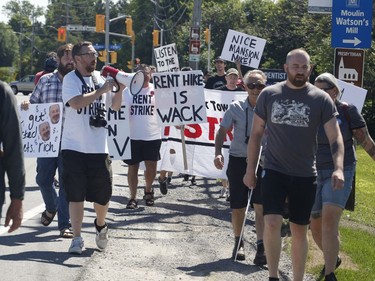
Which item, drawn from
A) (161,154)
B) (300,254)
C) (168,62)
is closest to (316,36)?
(168,62)

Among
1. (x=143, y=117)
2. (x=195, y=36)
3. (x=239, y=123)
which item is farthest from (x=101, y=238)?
(x=195, y=36)

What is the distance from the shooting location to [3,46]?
120938 mm

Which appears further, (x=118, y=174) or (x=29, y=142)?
(x=118, y=174)

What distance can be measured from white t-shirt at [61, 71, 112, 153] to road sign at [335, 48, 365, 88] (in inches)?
144

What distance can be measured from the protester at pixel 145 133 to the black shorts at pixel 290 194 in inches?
220

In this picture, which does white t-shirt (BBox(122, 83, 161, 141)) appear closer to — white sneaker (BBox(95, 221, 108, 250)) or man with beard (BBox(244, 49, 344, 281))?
white sneaker (BBox(95, 221, 108, 250))

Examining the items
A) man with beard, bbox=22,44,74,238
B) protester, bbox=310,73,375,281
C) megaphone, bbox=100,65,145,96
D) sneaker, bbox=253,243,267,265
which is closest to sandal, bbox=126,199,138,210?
man with beard, bbox=22,44,74,238

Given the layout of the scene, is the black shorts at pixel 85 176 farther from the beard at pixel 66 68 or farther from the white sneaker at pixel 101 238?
the beard at pixel 66 68

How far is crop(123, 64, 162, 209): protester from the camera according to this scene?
12844 millimetres

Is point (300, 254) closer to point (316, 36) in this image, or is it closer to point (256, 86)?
point (256, 86)

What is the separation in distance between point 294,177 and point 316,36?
35695 millimetres

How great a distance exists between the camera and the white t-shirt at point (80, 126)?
28.4ft

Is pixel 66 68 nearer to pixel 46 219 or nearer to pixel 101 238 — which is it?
pixel 46 219

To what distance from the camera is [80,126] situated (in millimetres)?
8672
